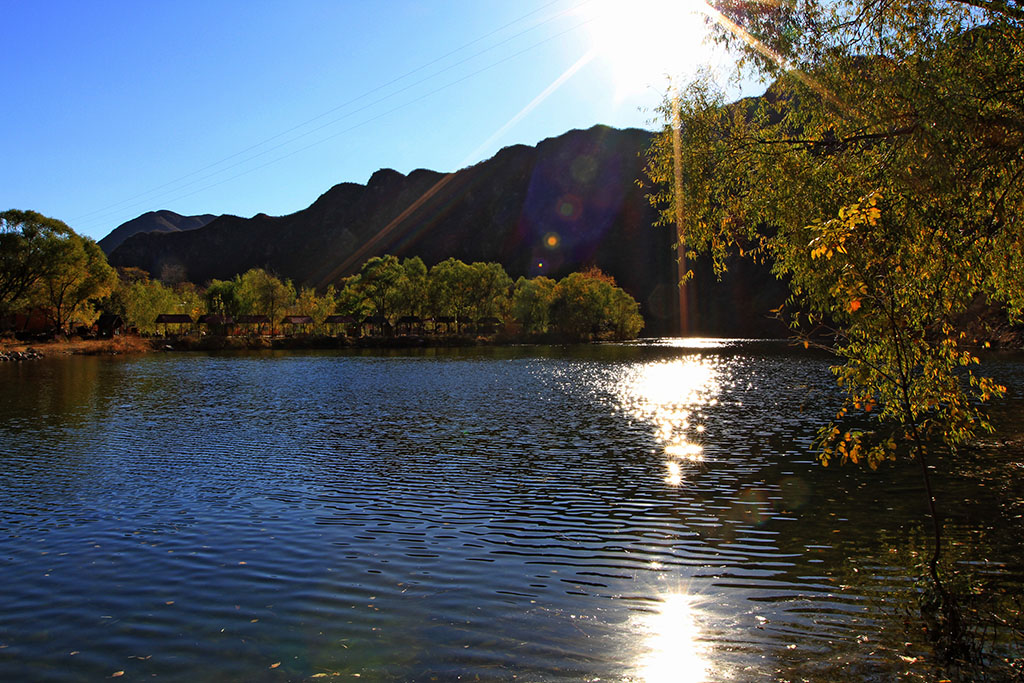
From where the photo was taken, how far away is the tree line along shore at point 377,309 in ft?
419

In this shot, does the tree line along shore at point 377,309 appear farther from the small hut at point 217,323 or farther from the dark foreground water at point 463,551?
the dark foreground water at point 463,551

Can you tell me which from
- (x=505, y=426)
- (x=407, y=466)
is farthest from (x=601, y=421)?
(x=407, y=466)

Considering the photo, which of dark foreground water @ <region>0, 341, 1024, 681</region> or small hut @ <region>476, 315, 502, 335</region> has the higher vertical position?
small hut @ <region>476, 315, 502, 335</region>

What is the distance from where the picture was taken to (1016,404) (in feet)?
120

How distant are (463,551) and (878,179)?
10529 millimetres

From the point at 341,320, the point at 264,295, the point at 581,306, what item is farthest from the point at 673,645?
the point at 341,320

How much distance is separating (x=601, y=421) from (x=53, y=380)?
1880 inches

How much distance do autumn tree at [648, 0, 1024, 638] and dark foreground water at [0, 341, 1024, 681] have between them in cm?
267

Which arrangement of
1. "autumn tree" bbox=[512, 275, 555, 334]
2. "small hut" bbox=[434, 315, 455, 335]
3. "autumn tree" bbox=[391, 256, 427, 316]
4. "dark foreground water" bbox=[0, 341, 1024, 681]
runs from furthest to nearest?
"small hut" bbox=[434, 315, 455, 335] < "autumn tree" bbox=[512, 275, 555, 334] < "autumn tree" bbox=[391, 256, 427, 316] < "dark foreground water" bbox=[0, 341, 1024, 681]

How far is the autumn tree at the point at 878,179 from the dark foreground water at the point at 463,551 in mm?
2671

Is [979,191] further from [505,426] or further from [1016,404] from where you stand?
[1016,404]

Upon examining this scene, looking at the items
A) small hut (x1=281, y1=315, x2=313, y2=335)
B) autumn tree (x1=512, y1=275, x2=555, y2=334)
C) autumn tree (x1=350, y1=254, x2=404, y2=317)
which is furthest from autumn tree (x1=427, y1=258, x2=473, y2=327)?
small hut (x1=281, y1=315, x2=313, y2=335)

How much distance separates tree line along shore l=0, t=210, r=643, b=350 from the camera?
128 metres

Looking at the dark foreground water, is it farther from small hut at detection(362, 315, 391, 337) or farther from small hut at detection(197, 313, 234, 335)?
small hut at detection(197, 313, 234, 335)
